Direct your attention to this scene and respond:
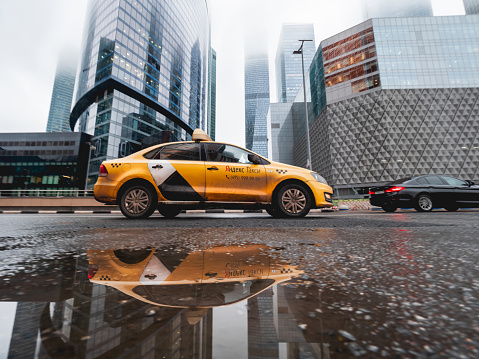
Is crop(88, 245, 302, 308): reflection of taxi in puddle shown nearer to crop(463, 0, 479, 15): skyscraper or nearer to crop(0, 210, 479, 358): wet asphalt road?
crop(0, 210, 479, 358): wet asphalt road

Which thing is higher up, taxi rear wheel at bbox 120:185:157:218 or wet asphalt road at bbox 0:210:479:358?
taxi rear wheel at bbox 120:185:157:218

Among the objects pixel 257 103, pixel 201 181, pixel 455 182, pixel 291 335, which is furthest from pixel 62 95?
pixel 291 335

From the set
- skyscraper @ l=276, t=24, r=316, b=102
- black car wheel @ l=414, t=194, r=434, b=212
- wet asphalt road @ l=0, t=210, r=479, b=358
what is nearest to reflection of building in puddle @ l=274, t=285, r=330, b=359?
wet asphalt road @ l=0, t=210, r=479, b=358

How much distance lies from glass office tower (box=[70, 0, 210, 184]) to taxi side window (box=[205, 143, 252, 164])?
39768 mm

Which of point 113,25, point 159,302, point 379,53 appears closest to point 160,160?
point 159,302

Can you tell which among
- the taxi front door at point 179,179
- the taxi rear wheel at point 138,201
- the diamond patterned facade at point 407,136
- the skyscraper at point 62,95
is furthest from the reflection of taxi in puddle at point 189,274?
the skyscraper at point 62,95

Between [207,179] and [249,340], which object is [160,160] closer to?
[207,179]

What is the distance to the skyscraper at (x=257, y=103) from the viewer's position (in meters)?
145

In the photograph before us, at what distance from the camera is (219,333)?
484 millimetres

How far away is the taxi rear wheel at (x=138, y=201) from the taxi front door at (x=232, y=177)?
125cm

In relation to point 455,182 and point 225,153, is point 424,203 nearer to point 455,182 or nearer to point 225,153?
point 455,182

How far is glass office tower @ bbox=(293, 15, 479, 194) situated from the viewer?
1357 inches

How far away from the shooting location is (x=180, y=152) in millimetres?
4992

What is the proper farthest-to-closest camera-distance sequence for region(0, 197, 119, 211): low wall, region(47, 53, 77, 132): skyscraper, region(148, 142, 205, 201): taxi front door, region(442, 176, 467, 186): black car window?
region(47, 53, 77, 132): skyscraper
region(0, 197, 119, 211): low wall
region(442, 176, 467, 186): black car window
region(148, 142, 205, 201): taxi front door
